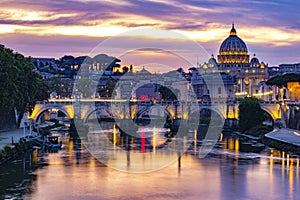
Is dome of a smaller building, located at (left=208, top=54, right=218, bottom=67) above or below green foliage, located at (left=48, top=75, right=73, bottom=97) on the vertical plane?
above

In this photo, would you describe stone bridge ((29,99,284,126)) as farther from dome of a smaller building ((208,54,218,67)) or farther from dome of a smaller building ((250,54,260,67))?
dome of a smaller building ((250,54,260,67))

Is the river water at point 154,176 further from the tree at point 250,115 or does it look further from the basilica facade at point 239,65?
the basilica facade at point 239,65

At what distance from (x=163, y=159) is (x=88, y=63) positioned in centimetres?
11458

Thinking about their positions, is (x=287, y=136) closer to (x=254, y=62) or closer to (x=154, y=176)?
(x=154, y=176)

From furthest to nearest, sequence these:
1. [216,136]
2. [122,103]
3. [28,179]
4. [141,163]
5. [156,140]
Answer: [122,103], [216,136], [156,140], [141,163], [28,179]

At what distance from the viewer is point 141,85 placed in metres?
125

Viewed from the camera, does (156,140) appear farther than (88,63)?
No

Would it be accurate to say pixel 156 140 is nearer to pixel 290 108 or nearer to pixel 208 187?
pixel 290 108

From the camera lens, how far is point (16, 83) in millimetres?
53219

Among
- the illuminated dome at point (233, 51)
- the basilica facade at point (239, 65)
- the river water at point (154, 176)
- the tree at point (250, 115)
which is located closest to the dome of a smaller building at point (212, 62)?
the basilica facade at point (239, 65)

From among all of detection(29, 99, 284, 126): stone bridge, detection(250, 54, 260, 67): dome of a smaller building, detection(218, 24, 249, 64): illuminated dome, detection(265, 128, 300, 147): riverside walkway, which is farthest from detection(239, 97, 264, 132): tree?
detection(218, 24, 249, 64): illuminated dome

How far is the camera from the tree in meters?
68.2

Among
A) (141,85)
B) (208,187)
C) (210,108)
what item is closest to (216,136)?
(210,108)

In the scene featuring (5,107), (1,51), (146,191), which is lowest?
(146,191)
